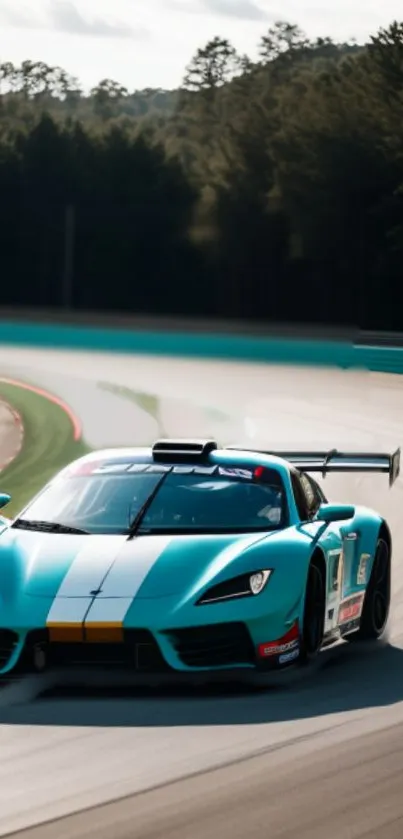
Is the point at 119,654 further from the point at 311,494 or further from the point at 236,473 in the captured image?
the point at 311,494

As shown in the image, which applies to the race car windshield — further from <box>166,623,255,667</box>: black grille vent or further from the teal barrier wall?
the teal barrier wall

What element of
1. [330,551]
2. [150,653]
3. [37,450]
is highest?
[330,551]

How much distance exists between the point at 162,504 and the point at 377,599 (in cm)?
172

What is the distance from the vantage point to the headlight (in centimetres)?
853

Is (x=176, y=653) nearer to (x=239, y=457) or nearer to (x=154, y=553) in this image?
(x=154, y=553)

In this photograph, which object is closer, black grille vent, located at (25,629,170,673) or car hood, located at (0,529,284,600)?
black grille vent, located at (25,629,170,673)

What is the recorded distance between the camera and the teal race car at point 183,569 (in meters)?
8.39

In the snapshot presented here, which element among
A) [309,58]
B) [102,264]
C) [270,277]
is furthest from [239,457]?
[309,58]

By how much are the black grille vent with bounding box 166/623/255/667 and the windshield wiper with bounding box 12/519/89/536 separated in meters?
1.11

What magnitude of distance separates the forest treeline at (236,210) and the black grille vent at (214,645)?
207 feet

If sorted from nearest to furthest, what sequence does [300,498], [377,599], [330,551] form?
[330,551] → [300,498] → [377,599]

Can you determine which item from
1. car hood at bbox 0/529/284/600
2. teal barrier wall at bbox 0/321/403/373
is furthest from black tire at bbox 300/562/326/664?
teal barrier wall at bbox 0/321/403/373

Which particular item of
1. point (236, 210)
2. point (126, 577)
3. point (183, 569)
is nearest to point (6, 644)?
point (126, 577)

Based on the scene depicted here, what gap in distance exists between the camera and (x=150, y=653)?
8.34m
